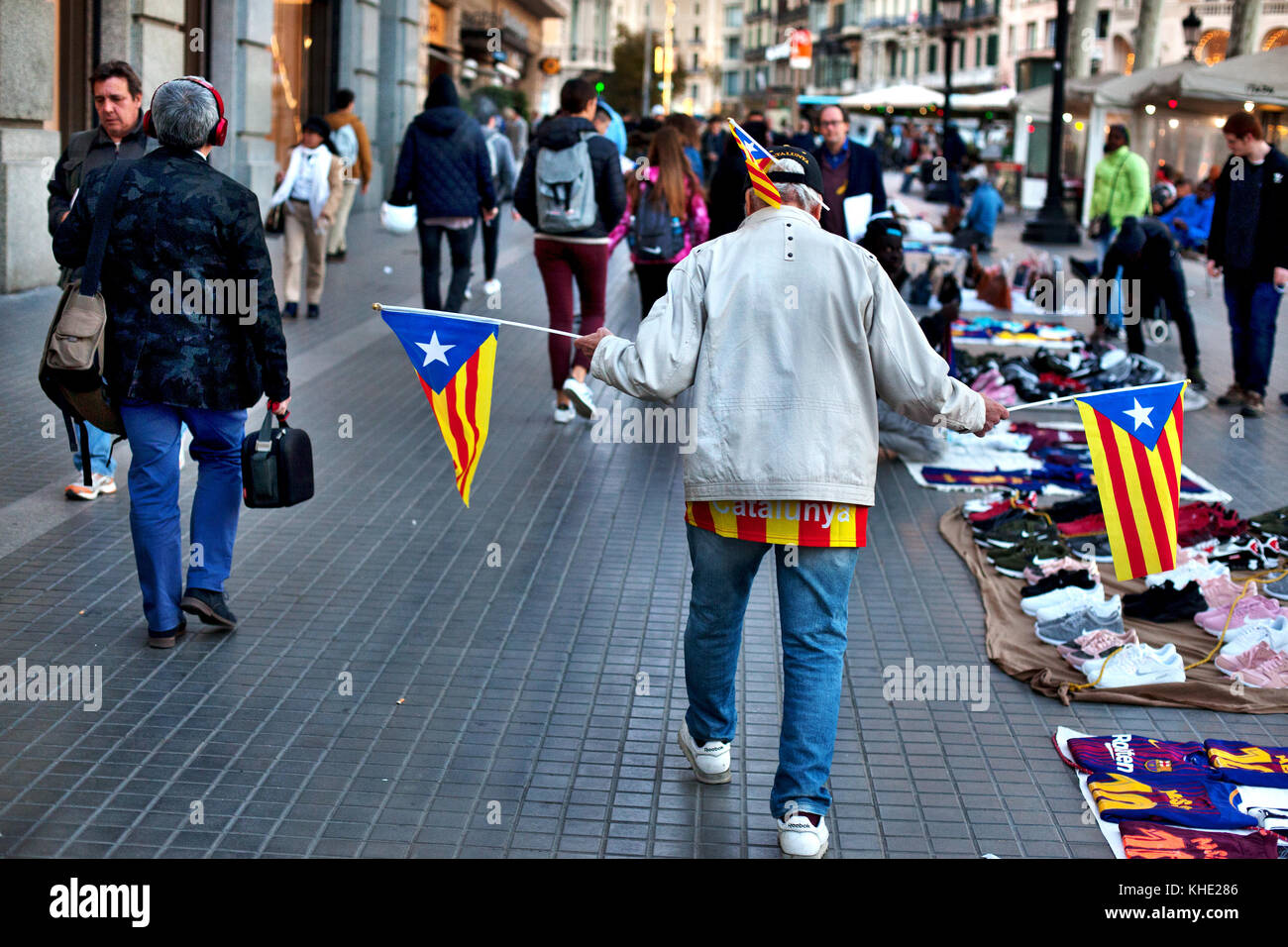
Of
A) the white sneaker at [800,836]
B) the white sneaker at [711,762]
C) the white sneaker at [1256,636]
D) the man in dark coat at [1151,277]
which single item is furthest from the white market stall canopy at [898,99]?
the white sneaker at [800,836]

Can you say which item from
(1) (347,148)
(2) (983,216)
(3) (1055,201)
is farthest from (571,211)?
(3) (1055,201)

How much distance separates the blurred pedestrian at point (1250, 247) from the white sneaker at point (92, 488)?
7.17 metres

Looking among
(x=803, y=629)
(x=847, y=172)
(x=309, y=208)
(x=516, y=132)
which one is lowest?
(x=803, y=629)

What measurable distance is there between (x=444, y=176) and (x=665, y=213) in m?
2.41

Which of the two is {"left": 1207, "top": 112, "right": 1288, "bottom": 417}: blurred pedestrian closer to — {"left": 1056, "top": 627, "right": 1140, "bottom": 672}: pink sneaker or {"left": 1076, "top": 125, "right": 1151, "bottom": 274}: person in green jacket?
{"left": 1076, "top": 125, "right": 1151, "bottom": 274}: person in green jacket

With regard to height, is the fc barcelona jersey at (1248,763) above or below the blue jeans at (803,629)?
below

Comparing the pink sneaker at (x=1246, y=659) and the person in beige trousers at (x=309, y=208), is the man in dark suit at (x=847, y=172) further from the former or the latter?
the pink sneaker at (x=1246, y=659)

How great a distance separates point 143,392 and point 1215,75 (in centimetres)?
1925

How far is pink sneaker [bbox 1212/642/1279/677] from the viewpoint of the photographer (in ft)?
17.7

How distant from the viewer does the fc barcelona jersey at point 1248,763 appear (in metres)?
4.43

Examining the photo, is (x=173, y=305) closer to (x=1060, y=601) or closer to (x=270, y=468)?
(x=270, y=468)

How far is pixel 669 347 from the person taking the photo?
12.7 ft
